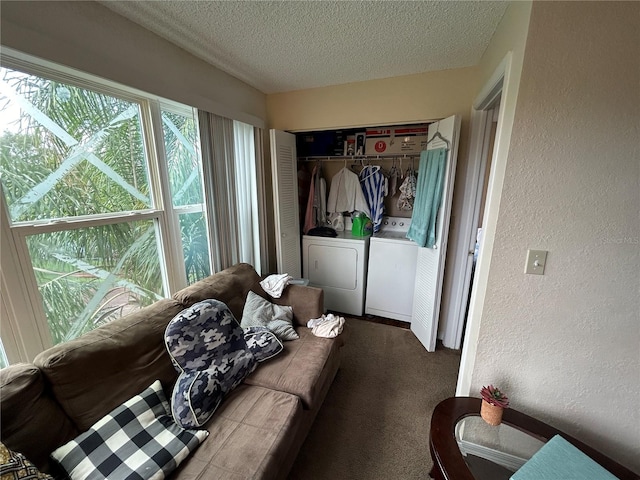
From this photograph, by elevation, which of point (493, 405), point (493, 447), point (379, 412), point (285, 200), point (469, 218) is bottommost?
point (379, 412)

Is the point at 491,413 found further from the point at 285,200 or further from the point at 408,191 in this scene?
the point at 285,200

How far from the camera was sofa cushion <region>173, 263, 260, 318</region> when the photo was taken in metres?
1.64

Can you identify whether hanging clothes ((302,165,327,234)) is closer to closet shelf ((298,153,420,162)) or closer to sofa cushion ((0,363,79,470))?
closet shelf ((298,153,420,162))

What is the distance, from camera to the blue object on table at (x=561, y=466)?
0.93 m

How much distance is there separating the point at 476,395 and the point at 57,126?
2.54 m

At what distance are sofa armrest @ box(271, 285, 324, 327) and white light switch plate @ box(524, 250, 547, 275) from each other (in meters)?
1.31

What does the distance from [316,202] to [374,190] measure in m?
0.68

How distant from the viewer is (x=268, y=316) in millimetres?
1896

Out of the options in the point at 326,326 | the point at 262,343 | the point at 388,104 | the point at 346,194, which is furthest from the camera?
the point at 346,194

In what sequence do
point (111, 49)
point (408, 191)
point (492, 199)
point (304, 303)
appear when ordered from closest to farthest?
point (492, 199)
point (111, 49)
point (304, 303)
point (408, 191)

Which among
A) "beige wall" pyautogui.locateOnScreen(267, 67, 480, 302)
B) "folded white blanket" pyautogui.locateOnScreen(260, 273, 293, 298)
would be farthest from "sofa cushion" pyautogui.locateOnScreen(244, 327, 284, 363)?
"beige wall" pyautogui.locateOnScreen(267, 67, 480, 302)

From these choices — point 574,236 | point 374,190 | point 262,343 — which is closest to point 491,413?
point 574,236

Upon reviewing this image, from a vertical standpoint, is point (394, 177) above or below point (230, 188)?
above

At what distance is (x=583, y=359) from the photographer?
1.18 metres
